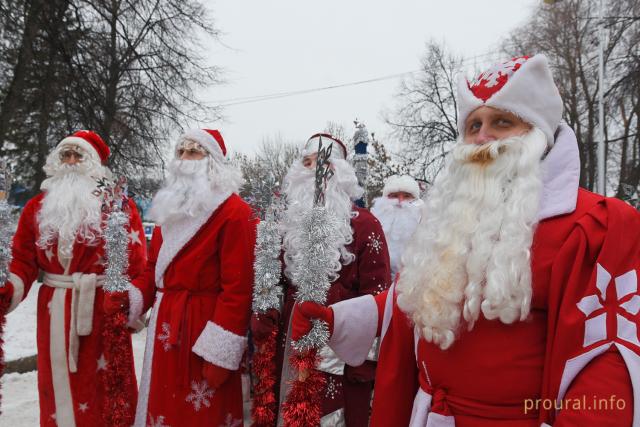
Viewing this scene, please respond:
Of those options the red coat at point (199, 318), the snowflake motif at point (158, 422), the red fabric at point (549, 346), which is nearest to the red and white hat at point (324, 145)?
the red coat at point (199, 318)

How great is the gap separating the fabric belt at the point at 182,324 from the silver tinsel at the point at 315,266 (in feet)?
4.26

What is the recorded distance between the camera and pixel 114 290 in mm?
3488

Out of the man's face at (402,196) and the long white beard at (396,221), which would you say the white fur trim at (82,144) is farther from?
the man's face at (402,196)

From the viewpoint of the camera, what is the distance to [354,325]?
2.34m

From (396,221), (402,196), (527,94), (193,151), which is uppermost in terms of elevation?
(402,196)

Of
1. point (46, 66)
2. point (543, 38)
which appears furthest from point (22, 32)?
point (543, 38)

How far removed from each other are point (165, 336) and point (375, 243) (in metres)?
1.45

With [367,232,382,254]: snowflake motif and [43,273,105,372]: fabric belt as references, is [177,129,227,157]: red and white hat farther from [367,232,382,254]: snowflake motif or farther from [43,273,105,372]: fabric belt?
[367,232,382,254]: snowflake motif

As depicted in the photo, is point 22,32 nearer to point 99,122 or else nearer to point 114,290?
point 99,122

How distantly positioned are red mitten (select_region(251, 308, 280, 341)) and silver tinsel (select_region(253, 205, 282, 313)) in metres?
0.05

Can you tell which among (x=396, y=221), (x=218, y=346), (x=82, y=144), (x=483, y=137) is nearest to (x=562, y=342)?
(x=483, y=137)

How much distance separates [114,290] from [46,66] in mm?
6286

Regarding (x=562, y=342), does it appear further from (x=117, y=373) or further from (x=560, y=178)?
(x=117, y=373)

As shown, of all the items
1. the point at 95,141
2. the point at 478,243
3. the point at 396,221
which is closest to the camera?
the point at 478,243
